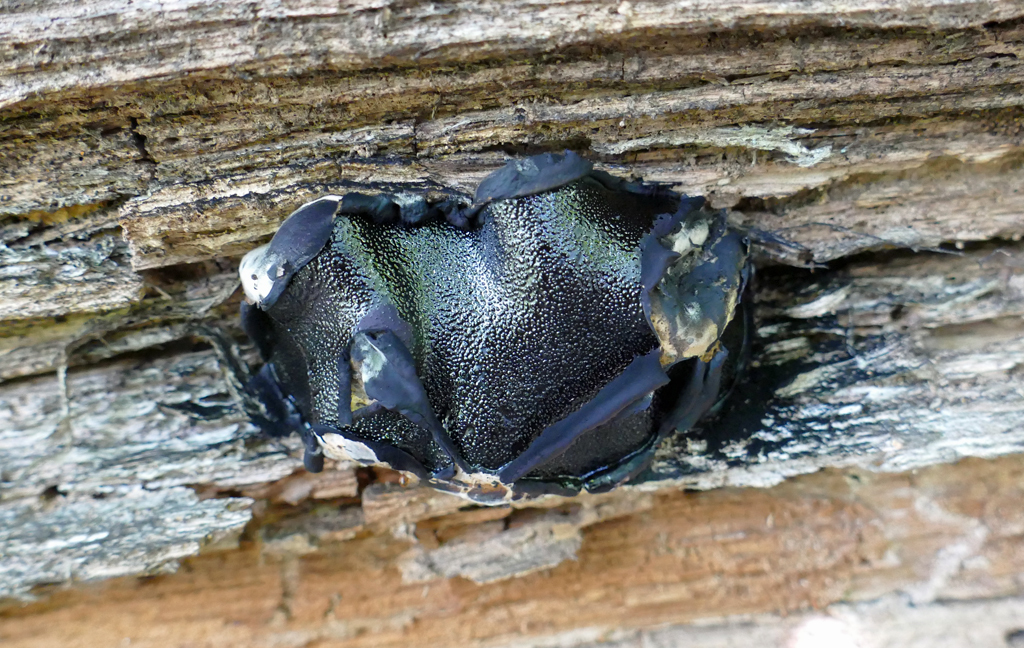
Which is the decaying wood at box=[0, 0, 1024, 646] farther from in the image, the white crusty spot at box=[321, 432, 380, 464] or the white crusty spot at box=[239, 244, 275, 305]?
the white crusty spot at box=[321, 432, 380, 464]

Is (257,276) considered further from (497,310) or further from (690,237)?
(690,237)

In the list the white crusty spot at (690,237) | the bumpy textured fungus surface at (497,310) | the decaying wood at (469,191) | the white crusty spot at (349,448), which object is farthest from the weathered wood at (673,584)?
the white crusty spot at (690,237)

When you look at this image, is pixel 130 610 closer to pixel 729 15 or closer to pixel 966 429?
pixel 729 15

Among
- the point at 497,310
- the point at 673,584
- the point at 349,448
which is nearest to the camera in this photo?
the point at 497,310

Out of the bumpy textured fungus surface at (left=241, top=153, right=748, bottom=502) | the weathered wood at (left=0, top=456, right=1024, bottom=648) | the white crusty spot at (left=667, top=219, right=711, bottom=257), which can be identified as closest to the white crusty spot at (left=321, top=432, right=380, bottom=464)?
the bumpy textured fungus surface at (left=241, top=153, right=748, bottom=502)

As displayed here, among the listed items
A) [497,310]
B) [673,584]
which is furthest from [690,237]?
[673,584]

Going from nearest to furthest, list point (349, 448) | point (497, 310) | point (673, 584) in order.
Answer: point (497, 310), point (349, 448), point (673, 584)

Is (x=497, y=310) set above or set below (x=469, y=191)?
below
